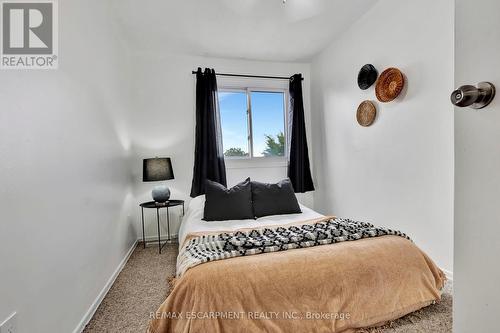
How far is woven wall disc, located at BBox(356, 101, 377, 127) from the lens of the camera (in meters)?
2.59

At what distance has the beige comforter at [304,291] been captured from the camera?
1.26 m

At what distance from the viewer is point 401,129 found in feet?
7.48

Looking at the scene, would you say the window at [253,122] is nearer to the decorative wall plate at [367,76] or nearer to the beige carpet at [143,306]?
the decorative wall plate at [367,76]

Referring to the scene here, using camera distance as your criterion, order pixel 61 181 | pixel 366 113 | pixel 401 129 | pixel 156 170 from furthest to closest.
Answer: pixel 156 170, pixel 366 113, pixel 401 129, pixel 61 181

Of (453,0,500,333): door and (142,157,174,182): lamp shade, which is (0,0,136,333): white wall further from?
(453,0,500,333): door

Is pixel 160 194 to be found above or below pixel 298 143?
below

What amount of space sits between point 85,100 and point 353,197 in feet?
9.59

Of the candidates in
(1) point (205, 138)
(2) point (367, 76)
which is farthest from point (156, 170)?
(2) point (367, 76)

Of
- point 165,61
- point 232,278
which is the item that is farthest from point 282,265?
point 165,61

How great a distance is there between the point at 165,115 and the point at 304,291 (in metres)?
2.86

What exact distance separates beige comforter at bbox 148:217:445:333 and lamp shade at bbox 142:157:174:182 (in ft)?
5.98

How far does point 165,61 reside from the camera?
3311 mm

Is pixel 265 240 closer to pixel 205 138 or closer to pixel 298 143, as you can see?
pixel 205 138

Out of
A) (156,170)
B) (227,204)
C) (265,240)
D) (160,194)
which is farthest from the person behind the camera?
(156,170)
